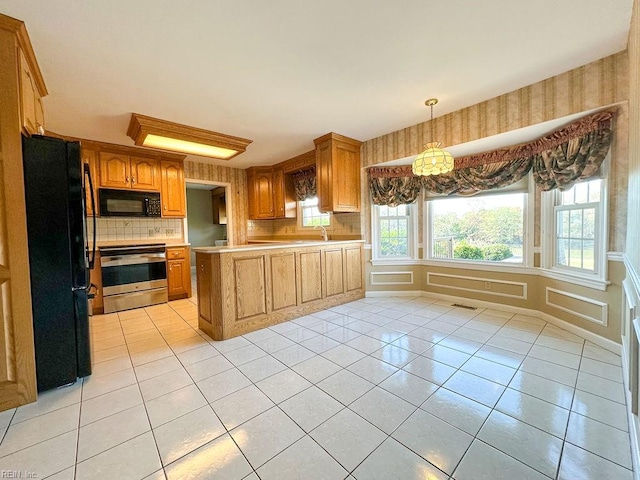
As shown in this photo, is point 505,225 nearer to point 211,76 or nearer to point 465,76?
point 465,76

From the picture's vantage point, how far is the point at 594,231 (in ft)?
8.77

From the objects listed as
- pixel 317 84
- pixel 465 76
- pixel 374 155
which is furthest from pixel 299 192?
pixel 465 76

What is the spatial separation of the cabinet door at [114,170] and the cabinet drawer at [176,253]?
1.17 m

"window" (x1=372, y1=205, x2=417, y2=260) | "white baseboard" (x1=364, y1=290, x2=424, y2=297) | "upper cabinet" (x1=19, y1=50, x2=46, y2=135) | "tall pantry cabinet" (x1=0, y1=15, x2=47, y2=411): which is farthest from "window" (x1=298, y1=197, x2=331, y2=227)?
"tall pantry cabinet" (x1=0, y1=15, x2=47, y2=411)

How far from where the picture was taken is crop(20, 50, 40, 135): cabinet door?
1854 millimetres

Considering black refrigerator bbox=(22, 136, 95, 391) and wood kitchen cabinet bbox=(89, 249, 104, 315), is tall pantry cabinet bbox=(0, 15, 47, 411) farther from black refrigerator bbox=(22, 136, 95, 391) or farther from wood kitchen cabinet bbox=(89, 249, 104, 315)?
wood kitchen cabinet bbox=(89, 249, 104, 315)

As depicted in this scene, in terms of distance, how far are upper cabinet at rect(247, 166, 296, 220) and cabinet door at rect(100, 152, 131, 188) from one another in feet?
7.04

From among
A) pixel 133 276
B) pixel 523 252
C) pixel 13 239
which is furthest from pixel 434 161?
pixel 133 276

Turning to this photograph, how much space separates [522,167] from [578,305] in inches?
63.6

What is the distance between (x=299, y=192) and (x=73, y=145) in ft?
11.6

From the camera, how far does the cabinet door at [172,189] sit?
177 inches

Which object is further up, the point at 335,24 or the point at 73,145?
the point at 335,24

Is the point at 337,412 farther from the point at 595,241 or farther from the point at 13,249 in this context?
the point at 595,241

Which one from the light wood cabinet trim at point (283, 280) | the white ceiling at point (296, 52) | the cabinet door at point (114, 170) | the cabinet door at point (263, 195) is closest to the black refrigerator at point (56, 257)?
the white ceiling at point (296, 52)
